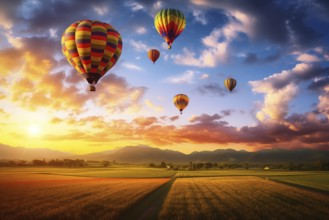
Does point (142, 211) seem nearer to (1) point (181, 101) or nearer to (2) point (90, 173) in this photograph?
(1) point (181, 101)

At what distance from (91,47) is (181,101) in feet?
96.0

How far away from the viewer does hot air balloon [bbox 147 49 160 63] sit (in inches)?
2216

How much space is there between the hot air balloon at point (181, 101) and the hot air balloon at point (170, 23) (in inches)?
702

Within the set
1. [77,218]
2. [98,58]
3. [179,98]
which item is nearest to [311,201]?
[77,218]

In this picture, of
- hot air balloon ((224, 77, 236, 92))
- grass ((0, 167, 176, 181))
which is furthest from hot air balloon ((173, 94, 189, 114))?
grass ((0, 167, 176, 181))

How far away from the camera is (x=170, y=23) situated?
4359 centimetres

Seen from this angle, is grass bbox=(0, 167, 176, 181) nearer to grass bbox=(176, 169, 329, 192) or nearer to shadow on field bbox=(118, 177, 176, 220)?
grass bbox=(176, 169, 329, 192)

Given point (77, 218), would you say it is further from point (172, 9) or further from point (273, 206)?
point (172, 9)

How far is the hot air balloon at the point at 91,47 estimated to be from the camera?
3438cm

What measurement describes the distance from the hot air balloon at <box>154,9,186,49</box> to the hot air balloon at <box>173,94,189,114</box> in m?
17.8

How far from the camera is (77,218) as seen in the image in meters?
21.9

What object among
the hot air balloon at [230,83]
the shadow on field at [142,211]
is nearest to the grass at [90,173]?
the hot air balloon at [230,83]

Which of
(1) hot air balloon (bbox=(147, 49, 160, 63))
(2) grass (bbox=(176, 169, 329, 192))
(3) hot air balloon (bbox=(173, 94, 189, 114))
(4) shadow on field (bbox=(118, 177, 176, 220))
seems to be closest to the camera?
(4) shadow on field (bbox=(118, 177, 176, 220))

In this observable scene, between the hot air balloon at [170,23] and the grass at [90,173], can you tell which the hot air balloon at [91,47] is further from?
the grass at [90,173]
